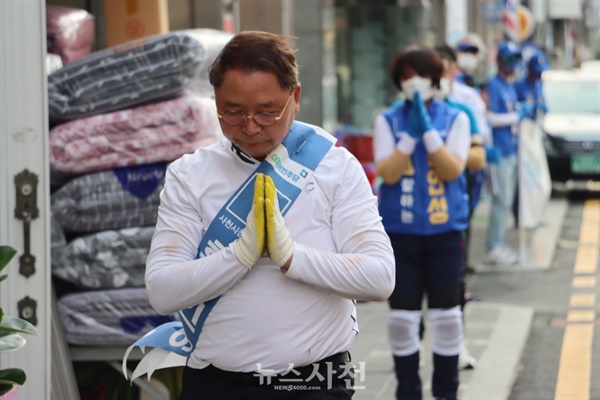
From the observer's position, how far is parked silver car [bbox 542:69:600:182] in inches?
759

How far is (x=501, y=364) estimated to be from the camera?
810 centimetres

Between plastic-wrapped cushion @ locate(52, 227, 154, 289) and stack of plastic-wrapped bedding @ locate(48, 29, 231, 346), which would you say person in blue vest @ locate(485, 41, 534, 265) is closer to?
stack of plastic-wrapped bedding @ locate(48, 29, 231, 346)

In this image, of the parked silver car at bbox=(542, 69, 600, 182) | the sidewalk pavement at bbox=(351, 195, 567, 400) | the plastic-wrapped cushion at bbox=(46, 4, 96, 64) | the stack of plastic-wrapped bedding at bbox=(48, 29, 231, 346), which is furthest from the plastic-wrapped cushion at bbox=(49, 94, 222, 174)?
the parked silver car at bbox=(542, 69, 600, 182)

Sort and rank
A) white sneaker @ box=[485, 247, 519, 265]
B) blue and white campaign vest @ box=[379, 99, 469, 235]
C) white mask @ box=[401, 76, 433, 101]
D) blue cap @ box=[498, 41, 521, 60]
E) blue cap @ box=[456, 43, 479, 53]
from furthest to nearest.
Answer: white sneaker @ box=[485, 247, 519, 265] → blue cap @ box=[456, 43, 479, 53] → blue cap @ box=[498, 41, 521, 60] → white mask @ box=[401, 76, 433, 101] → blue and white campaign vest @ box=[379, 99, 469, 235]

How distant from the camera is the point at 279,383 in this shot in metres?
3.49

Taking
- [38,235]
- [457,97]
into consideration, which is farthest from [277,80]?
[457,97]

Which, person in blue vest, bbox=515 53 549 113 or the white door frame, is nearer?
the white door frame

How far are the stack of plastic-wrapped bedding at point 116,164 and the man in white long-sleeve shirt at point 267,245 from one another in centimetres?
204

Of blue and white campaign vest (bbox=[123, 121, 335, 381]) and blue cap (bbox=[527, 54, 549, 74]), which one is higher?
blue cap (bbox=[527, 54, 549, 74])

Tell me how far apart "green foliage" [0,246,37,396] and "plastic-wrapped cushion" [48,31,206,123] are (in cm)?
178

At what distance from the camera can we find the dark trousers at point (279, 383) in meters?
3.50

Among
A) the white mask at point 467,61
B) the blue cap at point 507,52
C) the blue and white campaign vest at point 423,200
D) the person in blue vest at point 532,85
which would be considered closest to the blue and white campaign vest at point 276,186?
the blue and white campaign vest at point 423,200

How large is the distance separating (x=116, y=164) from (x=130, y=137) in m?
0.14

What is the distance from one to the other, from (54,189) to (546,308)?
5810 millimetres
